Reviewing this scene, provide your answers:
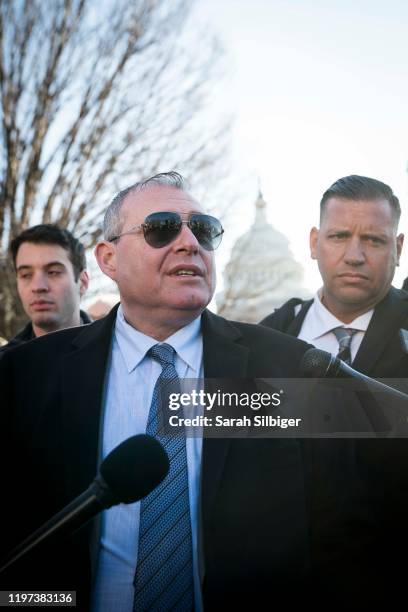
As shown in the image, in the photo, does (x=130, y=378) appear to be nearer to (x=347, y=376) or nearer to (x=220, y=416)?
(x=220, y=416)

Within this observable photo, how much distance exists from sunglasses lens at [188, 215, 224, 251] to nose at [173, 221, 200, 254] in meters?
0.04

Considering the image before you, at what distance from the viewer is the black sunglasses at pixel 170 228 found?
8.97 feet

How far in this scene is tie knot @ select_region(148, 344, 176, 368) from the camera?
2.57 metres

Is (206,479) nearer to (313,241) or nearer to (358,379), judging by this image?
(358,379)

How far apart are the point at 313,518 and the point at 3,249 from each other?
8628 mm

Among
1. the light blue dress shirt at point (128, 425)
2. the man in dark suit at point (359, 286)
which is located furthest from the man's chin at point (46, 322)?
the man in dark suit at point (359, 286)

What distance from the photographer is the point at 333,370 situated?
1848 millimetres

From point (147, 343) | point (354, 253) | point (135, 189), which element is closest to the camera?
point (147, 343)

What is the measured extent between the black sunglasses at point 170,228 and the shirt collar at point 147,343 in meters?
0.38

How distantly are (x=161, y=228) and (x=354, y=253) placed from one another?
112 centimetres

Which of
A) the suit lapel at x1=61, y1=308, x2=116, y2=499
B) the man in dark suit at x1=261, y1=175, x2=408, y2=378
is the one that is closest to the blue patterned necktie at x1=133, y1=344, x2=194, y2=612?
the suit lapel at x1=61, y1=308, x2=116, y2=499

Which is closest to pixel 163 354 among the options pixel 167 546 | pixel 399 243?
pixel 167 546

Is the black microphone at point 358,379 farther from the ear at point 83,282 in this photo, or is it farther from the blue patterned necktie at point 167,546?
the ear at point 83,282

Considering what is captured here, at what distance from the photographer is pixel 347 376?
186 cm
